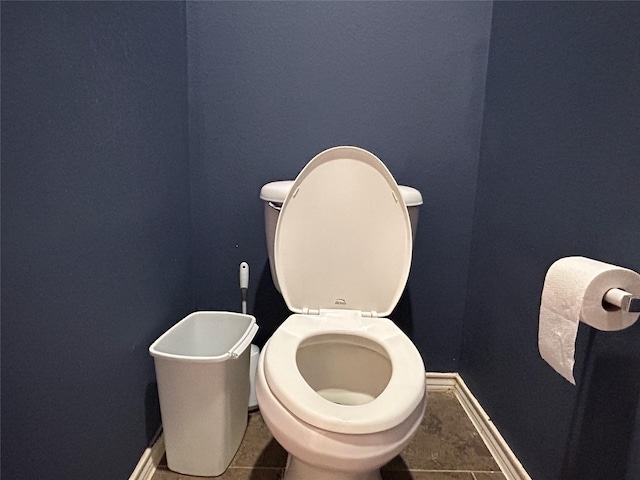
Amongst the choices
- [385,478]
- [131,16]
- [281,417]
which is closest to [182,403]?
[281,417]

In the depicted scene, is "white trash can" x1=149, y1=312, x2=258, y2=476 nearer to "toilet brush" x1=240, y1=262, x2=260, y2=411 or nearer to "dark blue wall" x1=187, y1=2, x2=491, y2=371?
"toilet brush" x1=240, y1=262, x2=260, y2=411

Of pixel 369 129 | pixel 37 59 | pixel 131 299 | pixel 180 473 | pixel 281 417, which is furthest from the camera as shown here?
pixel 369 129

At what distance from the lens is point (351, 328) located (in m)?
1.09

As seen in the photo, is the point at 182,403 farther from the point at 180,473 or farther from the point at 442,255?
the point at 442,255

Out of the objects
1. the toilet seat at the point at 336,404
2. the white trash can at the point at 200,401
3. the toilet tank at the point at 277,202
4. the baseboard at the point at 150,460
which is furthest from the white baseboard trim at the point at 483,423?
the baseboard at the point at 150,460

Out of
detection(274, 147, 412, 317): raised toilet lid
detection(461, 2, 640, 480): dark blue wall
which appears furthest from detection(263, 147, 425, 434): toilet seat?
detection(461, 2, 640, 480): dark blue wall

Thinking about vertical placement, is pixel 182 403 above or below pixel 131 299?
below

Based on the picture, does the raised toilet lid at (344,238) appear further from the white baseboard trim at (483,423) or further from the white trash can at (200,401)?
the white baseboard trim at (483,423)

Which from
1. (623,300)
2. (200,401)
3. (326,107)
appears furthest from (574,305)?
(326,107)

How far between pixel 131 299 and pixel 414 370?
0.69m

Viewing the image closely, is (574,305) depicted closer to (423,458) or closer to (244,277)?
(423,458)

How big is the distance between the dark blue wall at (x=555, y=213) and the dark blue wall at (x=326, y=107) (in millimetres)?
89

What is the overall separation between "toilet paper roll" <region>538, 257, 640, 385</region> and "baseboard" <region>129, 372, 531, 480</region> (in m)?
0.54

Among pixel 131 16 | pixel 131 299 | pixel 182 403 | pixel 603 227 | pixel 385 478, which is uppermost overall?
pixel 131 16
